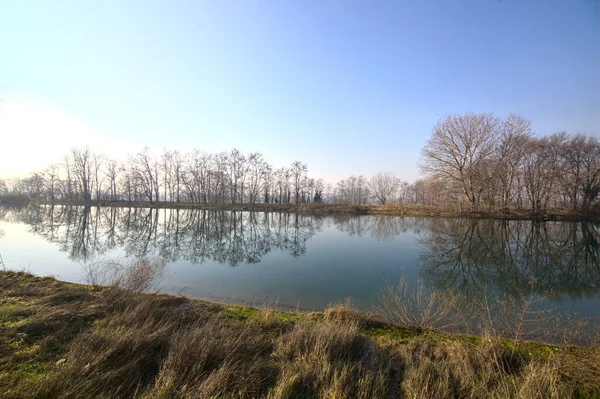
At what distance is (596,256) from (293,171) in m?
57.1

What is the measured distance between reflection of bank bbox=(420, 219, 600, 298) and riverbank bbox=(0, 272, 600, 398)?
460 cm

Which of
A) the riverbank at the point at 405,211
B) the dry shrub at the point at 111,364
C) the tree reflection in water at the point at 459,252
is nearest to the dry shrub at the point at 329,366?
the dry shrub at the point at 111,364

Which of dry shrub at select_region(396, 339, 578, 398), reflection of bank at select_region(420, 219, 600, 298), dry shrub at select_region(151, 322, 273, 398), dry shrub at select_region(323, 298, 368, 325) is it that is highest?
dry shrub at select_region(151, 322, 273, 398)

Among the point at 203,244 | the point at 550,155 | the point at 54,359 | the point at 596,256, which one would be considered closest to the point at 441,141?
the point at 550,155

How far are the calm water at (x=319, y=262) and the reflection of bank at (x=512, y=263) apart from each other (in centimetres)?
5

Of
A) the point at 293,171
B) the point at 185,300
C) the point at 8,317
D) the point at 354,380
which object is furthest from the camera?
the point at 293,171

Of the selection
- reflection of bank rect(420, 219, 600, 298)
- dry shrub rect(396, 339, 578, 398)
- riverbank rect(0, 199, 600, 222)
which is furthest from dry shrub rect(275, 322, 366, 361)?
riverbank rect(0, 199, 600, 222)

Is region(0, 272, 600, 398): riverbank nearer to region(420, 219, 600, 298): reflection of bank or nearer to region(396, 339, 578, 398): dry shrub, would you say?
region(396, 339, 578, 398): dry shrub

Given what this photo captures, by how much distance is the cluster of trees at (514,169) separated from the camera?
3491cm

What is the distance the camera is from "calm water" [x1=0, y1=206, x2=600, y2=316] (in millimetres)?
8836

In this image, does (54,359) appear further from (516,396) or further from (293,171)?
(293,171)

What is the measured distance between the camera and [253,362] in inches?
143

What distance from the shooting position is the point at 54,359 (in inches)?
142

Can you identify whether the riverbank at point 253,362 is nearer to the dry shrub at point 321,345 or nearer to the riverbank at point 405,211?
the dry shrub at point 321,345
